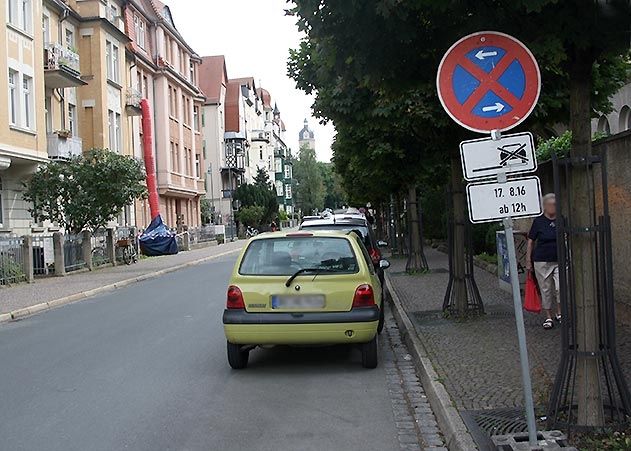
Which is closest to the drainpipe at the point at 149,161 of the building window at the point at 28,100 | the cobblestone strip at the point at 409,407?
the building window at the point at 28,100

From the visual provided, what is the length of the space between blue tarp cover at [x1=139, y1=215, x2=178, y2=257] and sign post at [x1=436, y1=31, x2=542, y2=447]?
32.0 m

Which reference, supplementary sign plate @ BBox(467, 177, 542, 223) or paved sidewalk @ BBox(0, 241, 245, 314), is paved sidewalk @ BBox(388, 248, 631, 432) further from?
paved sidewalk @ BBox(0, 241, 245, 314)

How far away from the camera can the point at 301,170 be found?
117188 millimetres

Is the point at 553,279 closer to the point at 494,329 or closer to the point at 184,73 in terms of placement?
the point at 494,329

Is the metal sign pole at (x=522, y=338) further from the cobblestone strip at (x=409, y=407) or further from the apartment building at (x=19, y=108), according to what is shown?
the apartment building at (x=19, y=108)

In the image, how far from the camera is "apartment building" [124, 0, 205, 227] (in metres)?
42.0

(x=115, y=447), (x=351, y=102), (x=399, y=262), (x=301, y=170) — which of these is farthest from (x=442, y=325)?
(x=301, y=170)

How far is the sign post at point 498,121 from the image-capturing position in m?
4.68

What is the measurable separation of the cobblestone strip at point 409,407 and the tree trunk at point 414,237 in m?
9.51

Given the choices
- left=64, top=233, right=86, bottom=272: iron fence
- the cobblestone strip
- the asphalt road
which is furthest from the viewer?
left=64, top=233, right=86, bottom=272: iron fence

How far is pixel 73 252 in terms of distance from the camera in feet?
85.6

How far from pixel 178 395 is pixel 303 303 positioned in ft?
5.40

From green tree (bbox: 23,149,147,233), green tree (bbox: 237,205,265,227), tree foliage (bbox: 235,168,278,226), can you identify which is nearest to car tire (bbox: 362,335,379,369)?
green tree (bbox: 23,149,147,233)

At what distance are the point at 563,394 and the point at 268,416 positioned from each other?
8.28 ft
